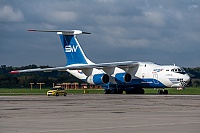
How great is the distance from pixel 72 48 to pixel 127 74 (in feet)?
35.0

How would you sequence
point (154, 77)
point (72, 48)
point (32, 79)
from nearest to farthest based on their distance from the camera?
point (154, 77) → point (72, 48) → point (32, 79)

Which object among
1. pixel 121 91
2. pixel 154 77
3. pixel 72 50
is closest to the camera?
pixel 154 77

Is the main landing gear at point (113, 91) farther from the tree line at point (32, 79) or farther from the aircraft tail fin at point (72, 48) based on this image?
the tree line at point (32, 79)

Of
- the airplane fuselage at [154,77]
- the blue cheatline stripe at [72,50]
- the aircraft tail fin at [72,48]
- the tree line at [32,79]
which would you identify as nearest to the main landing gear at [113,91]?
the airplane fuselage at [154,77]

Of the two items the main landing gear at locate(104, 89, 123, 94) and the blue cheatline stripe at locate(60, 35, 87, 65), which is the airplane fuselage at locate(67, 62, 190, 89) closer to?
the main landing gear at locate(104, 89, 123, 94)

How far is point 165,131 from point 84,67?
52.2m

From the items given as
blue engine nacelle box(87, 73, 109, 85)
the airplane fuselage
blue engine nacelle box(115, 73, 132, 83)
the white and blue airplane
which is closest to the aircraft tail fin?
the white and blue airplane

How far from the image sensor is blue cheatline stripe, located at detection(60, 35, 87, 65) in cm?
7794

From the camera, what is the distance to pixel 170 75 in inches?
2682

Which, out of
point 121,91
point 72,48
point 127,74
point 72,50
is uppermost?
point 72,48

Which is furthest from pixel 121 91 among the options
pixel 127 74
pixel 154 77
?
pixel 154 77

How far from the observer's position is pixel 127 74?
71.5 meters

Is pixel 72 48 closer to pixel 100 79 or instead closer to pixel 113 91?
pixel 100 79

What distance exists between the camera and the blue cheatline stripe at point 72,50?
256 feet
